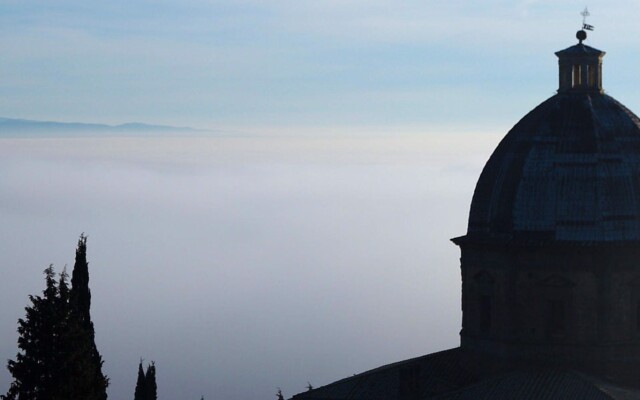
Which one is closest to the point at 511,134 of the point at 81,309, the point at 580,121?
the point at 580,121

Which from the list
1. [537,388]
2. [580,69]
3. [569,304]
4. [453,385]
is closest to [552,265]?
[569,304]

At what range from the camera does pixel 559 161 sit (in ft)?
168

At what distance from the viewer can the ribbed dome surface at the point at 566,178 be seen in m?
50.4

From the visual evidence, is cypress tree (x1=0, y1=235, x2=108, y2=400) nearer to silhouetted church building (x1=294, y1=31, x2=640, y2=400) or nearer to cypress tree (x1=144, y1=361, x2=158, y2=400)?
silhouetted church building (x1=294, y1=31, x2=640, y2=400)

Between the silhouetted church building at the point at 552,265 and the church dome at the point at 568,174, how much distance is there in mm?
29

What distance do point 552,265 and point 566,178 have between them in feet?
8.33

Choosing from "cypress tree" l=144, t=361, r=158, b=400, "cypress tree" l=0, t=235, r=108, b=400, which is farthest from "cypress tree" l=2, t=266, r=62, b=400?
"cypress tree" l=144, t=361, r=158, b=400

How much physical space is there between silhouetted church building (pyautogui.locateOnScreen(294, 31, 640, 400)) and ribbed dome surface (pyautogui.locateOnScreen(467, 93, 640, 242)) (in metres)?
0.03

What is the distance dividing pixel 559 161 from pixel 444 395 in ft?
Answer: 25.1

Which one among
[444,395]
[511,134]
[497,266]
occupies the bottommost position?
[444,395]

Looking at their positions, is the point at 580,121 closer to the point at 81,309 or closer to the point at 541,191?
the point at 541,191

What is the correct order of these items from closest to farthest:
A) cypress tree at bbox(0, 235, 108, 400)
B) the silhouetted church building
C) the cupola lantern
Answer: cypress tree at bbox(0, 235, 108, 400) < the silhouetted church building < the cupola lantern

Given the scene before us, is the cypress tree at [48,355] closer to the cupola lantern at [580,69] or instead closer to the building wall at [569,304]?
the building wall at [569,304]

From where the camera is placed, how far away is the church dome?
50406 mm
